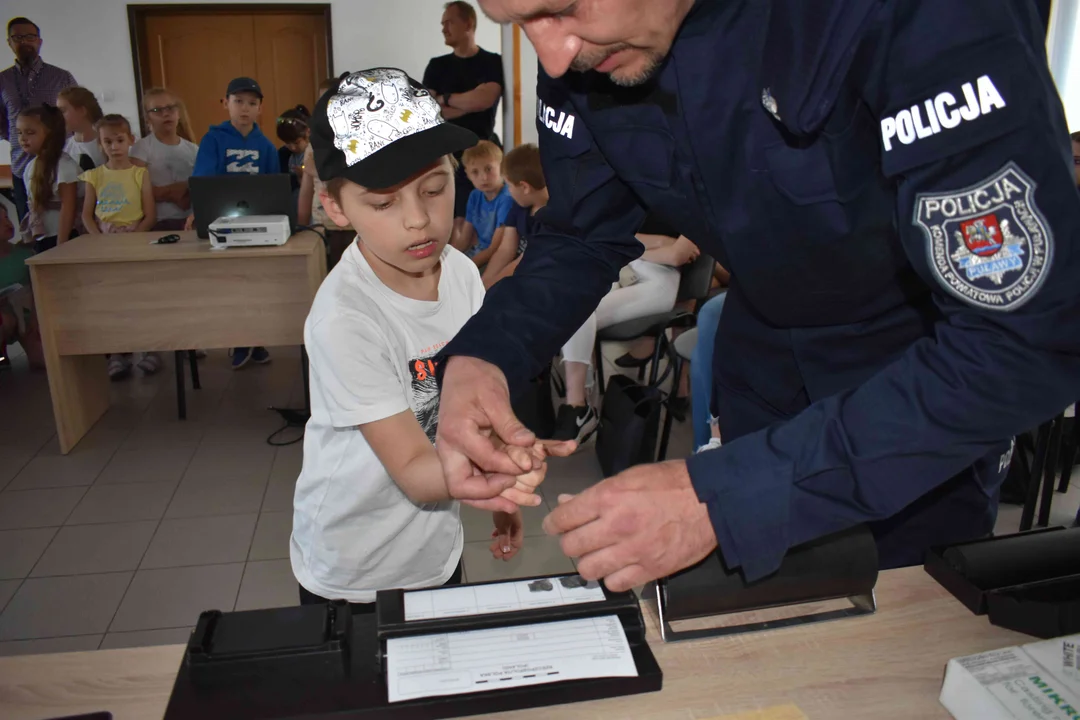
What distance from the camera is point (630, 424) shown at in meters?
2.89

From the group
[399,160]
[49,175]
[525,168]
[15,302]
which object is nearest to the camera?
[399,160]

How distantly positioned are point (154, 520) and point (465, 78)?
3.73 meters

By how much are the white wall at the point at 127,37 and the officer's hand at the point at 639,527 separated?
7526 millimetres

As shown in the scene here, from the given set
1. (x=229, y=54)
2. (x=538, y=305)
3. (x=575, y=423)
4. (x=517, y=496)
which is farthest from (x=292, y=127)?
(x=517, y=496)

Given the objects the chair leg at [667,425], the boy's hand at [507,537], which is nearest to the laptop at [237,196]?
the chair leg at [667,425]

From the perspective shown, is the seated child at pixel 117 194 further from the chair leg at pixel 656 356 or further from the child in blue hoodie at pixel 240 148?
the chair leg at pixel 656 356

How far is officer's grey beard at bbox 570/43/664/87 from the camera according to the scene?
0.83 meters

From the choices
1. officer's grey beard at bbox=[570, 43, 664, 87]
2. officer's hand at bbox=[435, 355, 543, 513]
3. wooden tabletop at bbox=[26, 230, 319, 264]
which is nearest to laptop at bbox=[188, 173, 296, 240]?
wooden tabletop at bbox=[26, 230, 319, 264]

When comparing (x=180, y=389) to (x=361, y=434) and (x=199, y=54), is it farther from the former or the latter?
(x=199, y=54)

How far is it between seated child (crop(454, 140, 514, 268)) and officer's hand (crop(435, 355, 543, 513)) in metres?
3.23

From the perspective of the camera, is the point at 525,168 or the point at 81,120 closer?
the point at 525,168

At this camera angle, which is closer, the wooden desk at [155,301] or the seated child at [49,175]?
the wooden desk at [155,301]

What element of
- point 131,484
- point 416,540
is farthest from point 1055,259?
point 131,484

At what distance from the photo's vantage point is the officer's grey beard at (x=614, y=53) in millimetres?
829
